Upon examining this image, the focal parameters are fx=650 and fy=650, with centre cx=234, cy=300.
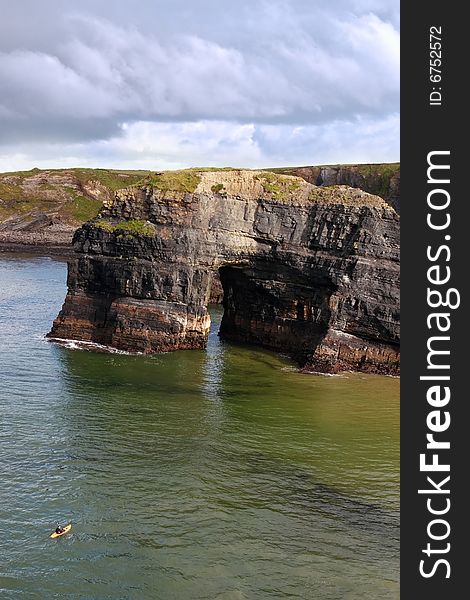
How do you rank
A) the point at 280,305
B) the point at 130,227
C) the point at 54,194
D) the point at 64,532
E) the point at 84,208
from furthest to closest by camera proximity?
the point at 54,194 → the point at 84,208 → the point at 280,305 → the point at 130,227 → the point at 64,532

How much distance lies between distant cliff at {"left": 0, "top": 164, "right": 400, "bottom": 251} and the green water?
8321 cm

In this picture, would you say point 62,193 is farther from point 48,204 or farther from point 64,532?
point 64,532

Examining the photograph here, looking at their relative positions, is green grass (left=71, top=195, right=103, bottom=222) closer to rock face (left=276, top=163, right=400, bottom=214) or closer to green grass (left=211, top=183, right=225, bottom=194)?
rock face (left=276, top=163, right=400, bottom=214)

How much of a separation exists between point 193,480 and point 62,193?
13934 centimetres

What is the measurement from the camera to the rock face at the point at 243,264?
Result: 5066 centimetres

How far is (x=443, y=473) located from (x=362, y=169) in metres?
123

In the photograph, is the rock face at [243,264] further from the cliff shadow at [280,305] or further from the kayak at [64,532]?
the kayak at [64,532]

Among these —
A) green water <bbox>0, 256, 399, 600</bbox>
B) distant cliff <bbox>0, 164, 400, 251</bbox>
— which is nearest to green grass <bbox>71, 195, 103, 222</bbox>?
distant cliff <bbox>0, 164, 400, 251</bbox>

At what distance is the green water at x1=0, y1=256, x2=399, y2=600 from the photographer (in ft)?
71.4

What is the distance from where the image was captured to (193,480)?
29.1 metres

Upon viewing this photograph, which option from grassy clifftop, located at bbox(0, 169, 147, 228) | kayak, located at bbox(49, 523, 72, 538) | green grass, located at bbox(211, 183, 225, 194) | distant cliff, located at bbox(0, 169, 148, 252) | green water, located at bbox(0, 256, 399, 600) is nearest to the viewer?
green water, located at bbox(0, 256, 399, 600)

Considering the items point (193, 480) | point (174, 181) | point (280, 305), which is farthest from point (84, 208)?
point (193, 480)

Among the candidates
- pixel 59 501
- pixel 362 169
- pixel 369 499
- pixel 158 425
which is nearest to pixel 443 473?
pixel 369 499

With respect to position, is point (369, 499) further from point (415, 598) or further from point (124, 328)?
point (124, 328)
